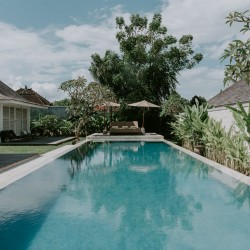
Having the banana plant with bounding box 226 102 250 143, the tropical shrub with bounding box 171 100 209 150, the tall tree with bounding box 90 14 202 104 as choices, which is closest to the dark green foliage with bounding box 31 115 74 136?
the tall tree with bounding box 90 14 202 104

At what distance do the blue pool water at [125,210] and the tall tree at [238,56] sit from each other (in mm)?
2493

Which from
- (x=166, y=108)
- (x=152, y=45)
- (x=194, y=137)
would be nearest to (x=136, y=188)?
(x=194, y=137)

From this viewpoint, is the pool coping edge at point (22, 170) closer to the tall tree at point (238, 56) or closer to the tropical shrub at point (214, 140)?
the tall tree at point (238, 56)

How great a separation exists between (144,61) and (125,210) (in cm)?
2444

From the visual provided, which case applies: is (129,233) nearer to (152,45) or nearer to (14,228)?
(14,228)

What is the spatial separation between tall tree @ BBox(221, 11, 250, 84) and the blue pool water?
8.18ft

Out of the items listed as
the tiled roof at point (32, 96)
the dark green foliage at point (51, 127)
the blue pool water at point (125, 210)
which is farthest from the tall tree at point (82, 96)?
the tiled roof at point (32, 96)

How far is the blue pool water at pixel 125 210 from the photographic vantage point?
5.62 metres

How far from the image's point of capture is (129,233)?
598cm

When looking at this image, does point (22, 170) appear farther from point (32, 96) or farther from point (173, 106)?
point (32, 96)

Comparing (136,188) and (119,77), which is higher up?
(119,77)

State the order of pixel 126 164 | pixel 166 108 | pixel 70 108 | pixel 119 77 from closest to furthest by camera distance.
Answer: pixel 126 164, pixel 70 108, pixel 166 108, pixel 119 77

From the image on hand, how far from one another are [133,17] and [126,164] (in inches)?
789

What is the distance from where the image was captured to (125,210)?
733 cm
